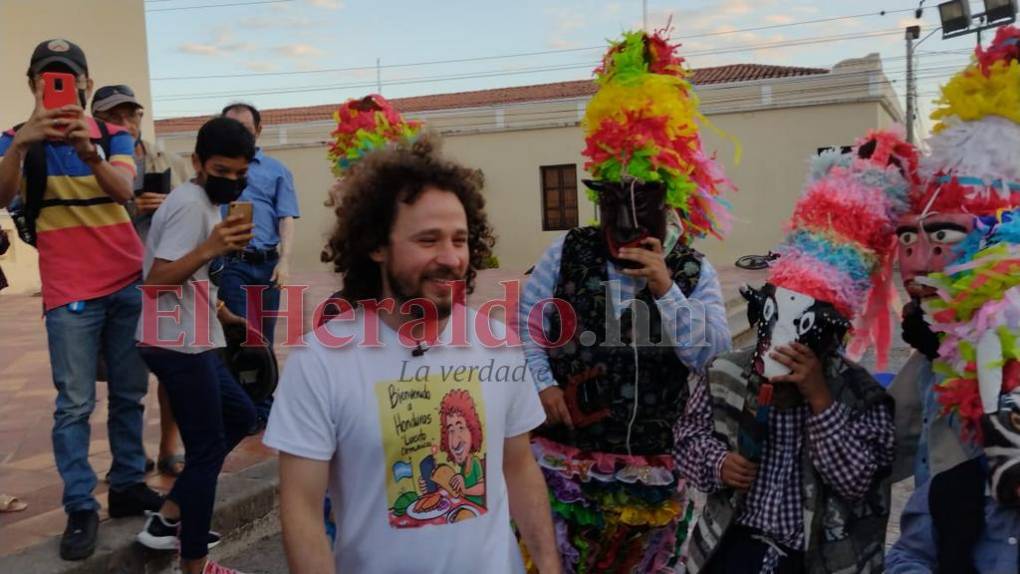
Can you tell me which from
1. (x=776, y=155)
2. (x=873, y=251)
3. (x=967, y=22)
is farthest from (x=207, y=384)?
(x=776, y=155)

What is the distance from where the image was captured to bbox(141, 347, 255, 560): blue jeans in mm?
3230

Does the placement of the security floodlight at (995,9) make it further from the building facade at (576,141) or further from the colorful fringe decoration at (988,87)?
the colorful fringe decoration at (988,87)

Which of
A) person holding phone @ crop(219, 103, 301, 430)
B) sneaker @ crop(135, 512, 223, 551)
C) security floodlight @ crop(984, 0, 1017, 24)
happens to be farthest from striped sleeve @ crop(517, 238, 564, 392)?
security floodlight @ crop(984, 0, 1017, 24)

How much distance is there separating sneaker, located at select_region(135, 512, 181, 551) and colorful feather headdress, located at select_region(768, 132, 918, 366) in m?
2.59

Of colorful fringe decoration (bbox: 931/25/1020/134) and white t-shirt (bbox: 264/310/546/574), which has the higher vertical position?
Result: colorful fringe decoration (bbox: 931/25/1020/134)

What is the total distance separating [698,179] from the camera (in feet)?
9.72

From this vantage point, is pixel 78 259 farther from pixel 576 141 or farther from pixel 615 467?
pixel 576 141

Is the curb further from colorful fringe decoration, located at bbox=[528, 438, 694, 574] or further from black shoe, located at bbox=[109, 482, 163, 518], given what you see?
colorful fringe decoration, located at bbox=[528, 438, 694, 574]

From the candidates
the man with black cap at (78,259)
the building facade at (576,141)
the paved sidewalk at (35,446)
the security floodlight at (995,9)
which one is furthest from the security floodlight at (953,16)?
the man with black cap at (78,259)

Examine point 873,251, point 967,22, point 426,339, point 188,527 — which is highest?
point 967,22

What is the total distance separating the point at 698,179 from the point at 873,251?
0.79m

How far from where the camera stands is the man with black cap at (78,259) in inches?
134

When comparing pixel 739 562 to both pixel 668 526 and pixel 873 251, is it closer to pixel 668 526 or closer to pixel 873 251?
pixel 668 526

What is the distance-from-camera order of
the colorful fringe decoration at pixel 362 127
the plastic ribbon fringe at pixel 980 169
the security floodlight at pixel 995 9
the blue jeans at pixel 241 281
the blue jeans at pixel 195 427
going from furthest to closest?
the security floodlight at pixel 995 9
the blue jeans at pixel 241 281
the colorful fringe decoration at pixel 362 127
the blue jeans at pixel 195 427
the plastic ribbon fringe at pixel 980 169
